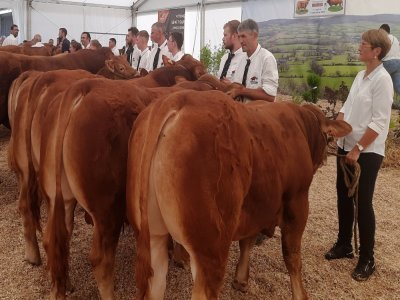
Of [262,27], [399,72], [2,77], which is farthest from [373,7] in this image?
[2,77]

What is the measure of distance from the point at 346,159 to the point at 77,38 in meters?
16.2

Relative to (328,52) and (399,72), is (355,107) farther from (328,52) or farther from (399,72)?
(328,52)

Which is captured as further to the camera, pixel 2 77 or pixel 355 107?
pixel 2 77

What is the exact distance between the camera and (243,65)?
4.71 m

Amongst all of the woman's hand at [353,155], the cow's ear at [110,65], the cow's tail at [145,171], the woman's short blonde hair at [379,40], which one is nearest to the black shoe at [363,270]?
the woman's hand at [353,155]

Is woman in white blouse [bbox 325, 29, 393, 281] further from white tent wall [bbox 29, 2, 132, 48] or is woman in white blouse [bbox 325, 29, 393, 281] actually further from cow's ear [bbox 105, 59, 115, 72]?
white tent wall [bbox 29, 2, 132, 48]

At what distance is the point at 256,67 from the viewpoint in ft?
14.7

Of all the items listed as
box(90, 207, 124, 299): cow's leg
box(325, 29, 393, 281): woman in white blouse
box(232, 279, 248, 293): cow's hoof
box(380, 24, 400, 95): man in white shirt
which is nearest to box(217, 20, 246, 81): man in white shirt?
box(325, 29, 393, 281): woman in white blouse

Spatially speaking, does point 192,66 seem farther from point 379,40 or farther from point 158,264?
point 158,264

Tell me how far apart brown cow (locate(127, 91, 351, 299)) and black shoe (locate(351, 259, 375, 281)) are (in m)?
1.61

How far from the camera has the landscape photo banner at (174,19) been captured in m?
15.6

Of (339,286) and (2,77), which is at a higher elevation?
(2,77)

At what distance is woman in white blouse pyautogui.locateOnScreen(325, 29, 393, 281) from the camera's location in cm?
340

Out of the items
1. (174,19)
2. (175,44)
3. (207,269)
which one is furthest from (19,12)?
(207,269)
